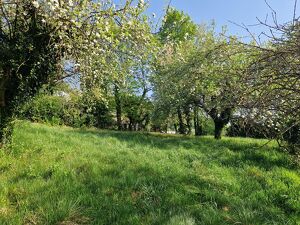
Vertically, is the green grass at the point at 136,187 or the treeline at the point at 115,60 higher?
the treeline at the point at 115,60

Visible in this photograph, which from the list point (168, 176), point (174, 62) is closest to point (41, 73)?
point (168, 176)

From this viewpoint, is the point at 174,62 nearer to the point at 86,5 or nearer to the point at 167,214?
the point at 86,5

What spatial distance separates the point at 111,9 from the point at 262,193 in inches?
234

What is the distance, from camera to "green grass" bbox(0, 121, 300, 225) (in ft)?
22.2

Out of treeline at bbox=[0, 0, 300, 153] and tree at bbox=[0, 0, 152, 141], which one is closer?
treeline at bbox=[0, 0, 300, 153]

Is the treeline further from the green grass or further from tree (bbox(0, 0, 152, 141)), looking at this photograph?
the green grass

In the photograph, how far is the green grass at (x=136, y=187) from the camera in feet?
22.2

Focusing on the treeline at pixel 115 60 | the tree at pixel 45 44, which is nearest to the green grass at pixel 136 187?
the treeline at pixel 115 60

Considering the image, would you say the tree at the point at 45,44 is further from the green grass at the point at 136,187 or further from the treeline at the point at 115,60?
the green grass at the point at 136,187

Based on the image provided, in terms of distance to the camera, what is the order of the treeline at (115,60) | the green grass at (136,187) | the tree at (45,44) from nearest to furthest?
the treeline at (115,60), the green grass at (136,187), the tree at (45,44)

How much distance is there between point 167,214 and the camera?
697 cm

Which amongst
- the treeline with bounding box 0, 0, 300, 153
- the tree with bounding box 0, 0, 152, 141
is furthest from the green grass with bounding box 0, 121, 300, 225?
the tree with bounding box 0, 0, 152, 141

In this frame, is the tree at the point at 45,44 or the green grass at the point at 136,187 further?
the tree at the point at 45,44

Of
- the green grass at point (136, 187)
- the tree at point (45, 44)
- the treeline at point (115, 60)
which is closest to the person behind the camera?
the treeline at point (115, 60)
